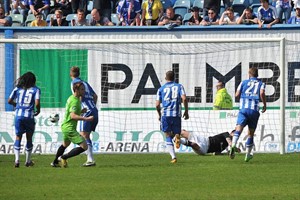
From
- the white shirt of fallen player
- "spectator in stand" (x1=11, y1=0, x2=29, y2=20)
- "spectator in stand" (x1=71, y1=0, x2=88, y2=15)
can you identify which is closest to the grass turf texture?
the white shirt of fallen player

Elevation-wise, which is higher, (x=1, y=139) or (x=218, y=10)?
(x=218, y=10)

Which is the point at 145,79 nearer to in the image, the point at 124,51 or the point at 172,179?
the point at 124,51

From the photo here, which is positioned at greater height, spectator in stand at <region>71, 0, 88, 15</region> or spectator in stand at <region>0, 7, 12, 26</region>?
spectator in stand at <region>71, 0, 88, 15</region>

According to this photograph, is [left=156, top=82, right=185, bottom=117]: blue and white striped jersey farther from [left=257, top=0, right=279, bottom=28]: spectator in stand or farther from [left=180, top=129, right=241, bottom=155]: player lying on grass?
[left=257, top=0, right=279, bottom=28]: spectator in stand

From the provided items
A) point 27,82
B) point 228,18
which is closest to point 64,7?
point 228,18

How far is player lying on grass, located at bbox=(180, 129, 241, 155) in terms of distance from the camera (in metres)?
24.0

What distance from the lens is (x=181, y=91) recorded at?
21547 mm

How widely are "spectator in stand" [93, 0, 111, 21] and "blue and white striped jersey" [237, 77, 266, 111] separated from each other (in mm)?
8043

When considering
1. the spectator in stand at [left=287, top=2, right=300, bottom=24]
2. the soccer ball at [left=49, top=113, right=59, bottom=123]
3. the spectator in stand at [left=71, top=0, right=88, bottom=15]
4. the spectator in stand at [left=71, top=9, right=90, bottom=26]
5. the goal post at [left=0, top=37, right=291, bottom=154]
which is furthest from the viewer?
the spectator in stand at [left=71, top=0, right=88, bottom=15]

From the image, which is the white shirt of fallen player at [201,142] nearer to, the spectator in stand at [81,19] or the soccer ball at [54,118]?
the soccer ball at [54,118]

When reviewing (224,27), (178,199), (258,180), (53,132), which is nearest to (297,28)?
(224,27)

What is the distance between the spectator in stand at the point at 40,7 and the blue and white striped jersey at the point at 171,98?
9.50 m

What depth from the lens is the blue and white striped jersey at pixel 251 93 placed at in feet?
71.6

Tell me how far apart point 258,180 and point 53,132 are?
10169 mm
